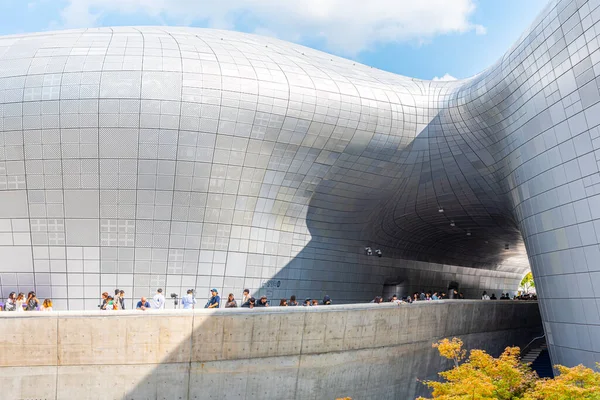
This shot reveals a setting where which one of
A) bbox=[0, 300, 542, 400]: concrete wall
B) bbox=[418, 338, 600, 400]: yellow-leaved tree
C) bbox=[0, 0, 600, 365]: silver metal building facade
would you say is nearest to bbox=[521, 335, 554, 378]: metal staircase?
bbox=[0, 0, 600, 365]: silver metal building facade

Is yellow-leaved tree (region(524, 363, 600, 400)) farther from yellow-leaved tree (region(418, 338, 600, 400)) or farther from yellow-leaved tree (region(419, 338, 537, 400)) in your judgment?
yellow-leaved tree (region(419, 338, 537, 400))

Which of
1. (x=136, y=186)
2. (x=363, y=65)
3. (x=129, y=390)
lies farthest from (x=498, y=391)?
(x=363, y=65)

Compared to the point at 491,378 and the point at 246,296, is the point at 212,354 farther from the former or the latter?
the point at 491,378

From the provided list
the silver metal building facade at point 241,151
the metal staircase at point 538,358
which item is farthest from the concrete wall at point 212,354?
the metal staircase at point 538,358

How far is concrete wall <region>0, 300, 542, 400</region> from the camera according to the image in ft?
45.4

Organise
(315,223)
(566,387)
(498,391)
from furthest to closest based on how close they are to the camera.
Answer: (315,223)
(498,391)
(566,387)

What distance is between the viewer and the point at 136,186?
21.3m

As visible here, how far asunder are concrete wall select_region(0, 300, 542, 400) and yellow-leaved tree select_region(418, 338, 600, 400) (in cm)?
449

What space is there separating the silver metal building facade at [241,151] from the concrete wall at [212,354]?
720 cm

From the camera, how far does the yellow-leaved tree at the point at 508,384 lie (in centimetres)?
1029

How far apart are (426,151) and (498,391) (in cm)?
1644

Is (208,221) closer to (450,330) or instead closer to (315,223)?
(315,223)

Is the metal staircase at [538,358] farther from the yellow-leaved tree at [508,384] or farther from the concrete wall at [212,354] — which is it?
the yellow-leaved tree at [508,384]

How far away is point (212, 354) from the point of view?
15172 mm
